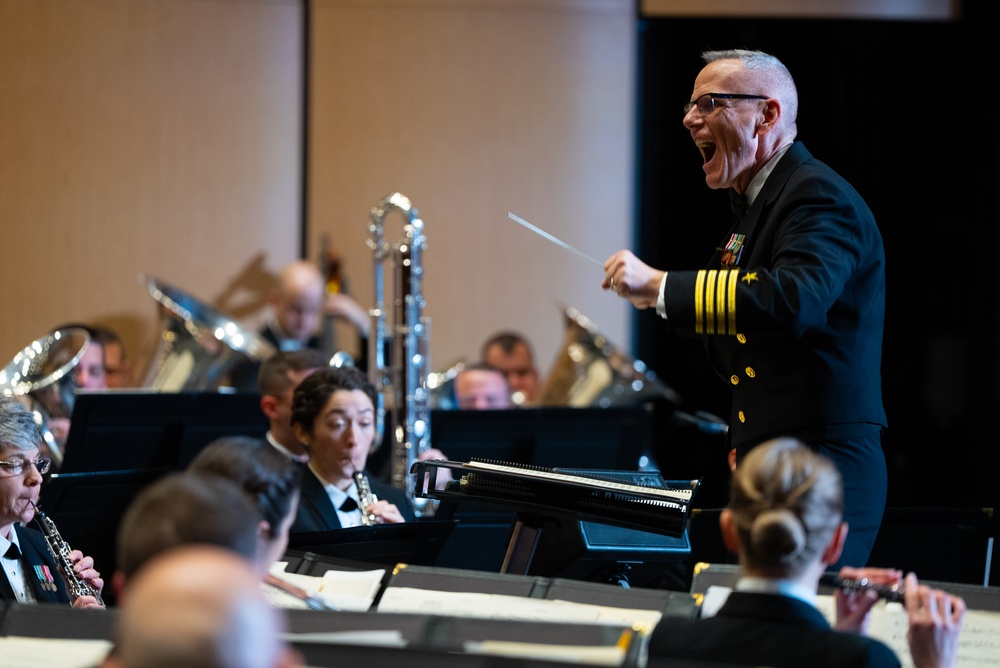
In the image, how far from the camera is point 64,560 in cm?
289

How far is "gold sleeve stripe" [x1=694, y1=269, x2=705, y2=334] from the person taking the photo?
232 centimetres

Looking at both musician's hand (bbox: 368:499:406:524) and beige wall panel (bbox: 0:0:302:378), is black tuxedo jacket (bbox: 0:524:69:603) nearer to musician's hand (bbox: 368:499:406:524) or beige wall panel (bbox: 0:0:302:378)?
→ musician's hand (bbox: 368:499:406:524)

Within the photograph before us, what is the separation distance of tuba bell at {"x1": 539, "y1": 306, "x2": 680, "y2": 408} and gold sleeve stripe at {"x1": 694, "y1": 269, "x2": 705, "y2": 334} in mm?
3372

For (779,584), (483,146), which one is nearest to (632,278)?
(779,584)

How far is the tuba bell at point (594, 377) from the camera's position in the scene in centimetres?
578

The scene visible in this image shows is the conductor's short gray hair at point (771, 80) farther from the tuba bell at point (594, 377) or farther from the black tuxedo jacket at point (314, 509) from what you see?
the tuba bell at point (594, 377)

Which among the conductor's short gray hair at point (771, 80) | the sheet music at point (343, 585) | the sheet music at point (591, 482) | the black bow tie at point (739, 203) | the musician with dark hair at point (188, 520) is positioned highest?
the conductor's short gray hair at point (771, 80)

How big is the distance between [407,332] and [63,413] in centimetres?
126

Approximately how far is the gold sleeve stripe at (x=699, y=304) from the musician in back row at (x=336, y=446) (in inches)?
51.4

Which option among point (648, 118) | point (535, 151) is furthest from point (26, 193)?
point (648, 118)

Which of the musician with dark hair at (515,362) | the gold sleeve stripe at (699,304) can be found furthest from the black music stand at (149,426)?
the gold sleeve stripe at (699,304)

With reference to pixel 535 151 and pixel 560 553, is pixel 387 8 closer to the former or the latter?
pixel 535 151

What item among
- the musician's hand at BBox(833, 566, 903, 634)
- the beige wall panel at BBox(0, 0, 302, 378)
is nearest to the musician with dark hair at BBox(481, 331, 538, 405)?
the beige wall panel at BBox(0, 0, 302, 378)

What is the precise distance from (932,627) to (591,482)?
0.76 meters
